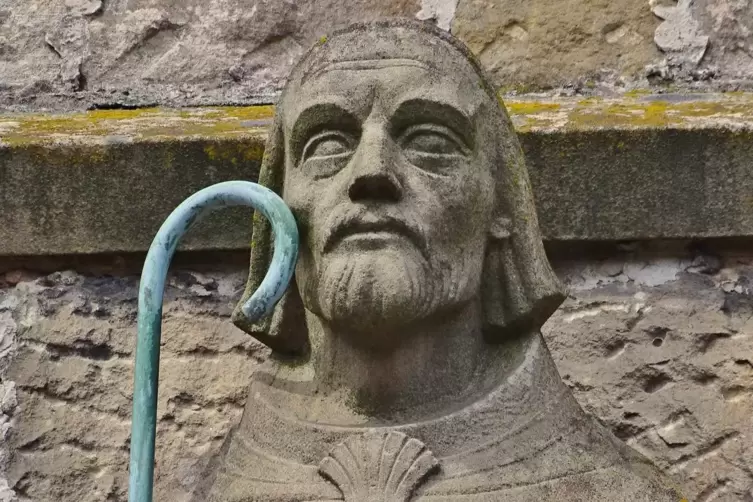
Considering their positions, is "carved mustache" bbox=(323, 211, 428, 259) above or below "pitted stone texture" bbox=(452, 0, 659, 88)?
below

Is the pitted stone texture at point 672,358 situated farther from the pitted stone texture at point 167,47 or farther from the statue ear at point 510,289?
the pitted stone texture at point 167,47

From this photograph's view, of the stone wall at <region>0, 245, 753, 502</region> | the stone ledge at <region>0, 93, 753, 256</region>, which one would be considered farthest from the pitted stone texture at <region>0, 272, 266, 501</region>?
the stone ledge at <region>0, 93, 753, 256</region>

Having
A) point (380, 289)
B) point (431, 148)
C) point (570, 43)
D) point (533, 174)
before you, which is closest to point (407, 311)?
point (380, 289)

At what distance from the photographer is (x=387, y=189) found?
4.92 feet

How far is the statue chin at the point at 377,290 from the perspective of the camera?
146 centimetres

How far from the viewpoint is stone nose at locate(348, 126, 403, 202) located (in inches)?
58.6

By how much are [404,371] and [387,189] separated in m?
0.28

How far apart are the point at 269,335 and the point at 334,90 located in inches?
16.5

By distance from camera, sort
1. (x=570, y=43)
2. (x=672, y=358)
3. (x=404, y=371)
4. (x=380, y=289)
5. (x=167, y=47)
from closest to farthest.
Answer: (x=380, y=289)
(x=404, y=371)
(x=672, y=358)
(x=570, y=43)
(x=167, y=47)

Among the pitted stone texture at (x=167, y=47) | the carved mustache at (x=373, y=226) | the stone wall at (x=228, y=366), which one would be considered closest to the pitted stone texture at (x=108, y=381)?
the stone wall at (x=228, y=366)

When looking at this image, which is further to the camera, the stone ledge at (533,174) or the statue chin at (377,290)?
the stone ledge at (533,174)

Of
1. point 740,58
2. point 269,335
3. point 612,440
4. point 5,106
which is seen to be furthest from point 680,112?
point 5,106

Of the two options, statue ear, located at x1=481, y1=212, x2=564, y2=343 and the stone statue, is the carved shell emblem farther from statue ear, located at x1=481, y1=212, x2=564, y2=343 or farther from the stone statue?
statue ear, located at x1=481, y1=212, x2=564, y2=343

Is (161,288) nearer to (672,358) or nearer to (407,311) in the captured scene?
(407,311)
